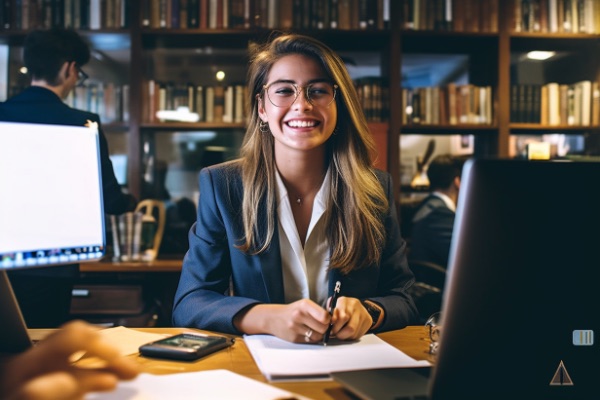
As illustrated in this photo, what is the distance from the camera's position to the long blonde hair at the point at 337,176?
4.81 feet

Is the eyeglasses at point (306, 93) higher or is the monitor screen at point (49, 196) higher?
the eyeglasses at point (306, 93)

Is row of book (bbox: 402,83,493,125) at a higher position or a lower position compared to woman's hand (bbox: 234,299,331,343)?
higher

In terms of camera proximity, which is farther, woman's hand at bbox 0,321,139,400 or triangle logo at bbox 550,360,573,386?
triangle logo at bbox 550,360,573,386

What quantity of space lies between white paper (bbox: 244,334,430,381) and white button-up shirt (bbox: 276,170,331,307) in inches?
13.8

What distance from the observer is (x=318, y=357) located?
983 mm

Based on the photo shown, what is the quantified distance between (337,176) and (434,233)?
Result: 1.42 meters

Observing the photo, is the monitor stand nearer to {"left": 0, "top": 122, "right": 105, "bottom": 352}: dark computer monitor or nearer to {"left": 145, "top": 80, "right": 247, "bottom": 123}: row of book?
{"left": 0, "top": 122, "right": 105, "bottom": 352}: dark computer monitor

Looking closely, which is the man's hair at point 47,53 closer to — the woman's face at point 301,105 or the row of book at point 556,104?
the woman's face at point 301,105

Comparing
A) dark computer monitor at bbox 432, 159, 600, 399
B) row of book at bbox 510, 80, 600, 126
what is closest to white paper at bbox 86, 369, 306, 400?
dark computer monitor at bbox 432, 159, 600, 399

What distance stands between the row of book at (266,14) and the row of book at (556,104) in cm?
95

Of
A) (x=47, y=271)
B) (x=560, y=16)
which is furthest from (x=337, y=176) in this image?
(x=560, y=16)

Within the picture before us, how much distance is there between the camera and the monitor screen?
875 millimetres

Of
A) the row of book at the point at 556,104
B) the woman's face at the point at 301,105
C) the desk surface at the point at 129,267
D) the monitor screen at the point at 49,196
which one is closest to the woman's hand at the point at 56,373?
the monitor screen at the point at 49,196

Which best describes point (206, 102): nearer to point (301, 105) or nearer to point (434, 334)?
point (301, 105)
